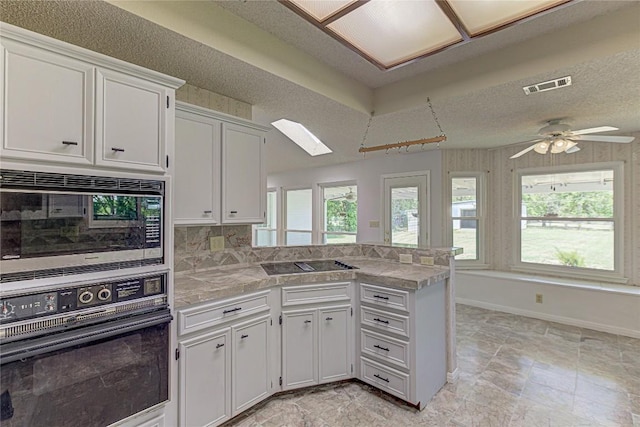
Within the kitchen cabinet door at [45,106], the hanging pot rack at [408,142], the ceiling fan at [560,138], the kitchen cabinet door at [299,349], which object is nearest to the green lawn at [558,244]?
the ceiling fan at [560,138]

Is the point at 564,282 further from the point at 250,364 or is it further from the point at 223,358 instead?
the point at 223,358

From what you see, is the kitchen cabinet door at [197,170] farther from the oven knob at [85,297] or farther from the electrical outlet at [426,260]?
the electrical outlet at [426,260]

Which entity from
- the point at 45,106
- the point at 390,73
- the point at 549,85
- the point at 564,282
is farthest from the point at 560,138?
the point at 45,106

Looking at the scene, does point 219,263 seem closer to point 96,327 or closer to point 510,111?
point 96,327

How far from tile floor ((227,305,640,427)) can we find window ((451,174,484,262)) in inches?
73.4

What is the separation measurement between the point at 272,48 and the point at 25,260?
6.32ft

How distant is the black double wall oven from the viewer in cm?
119

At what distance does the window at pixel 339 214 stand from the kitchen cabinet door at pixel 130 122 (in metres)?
4.45

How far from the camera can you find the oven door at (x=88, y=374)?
1.19m

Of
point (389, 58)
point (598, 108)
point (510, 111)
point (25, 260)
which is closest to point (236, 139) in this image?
point (389, 58)

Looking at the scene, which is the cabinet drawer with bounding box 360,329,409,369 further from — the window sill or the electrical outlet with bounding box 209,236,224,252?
the window sill

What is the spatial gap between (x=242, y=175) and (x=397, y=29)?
1.55 m

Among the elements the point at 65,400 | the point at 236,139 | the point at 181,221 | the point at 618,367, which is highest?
the point at 236,139

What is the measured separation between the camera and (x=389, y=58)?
2.26 m
